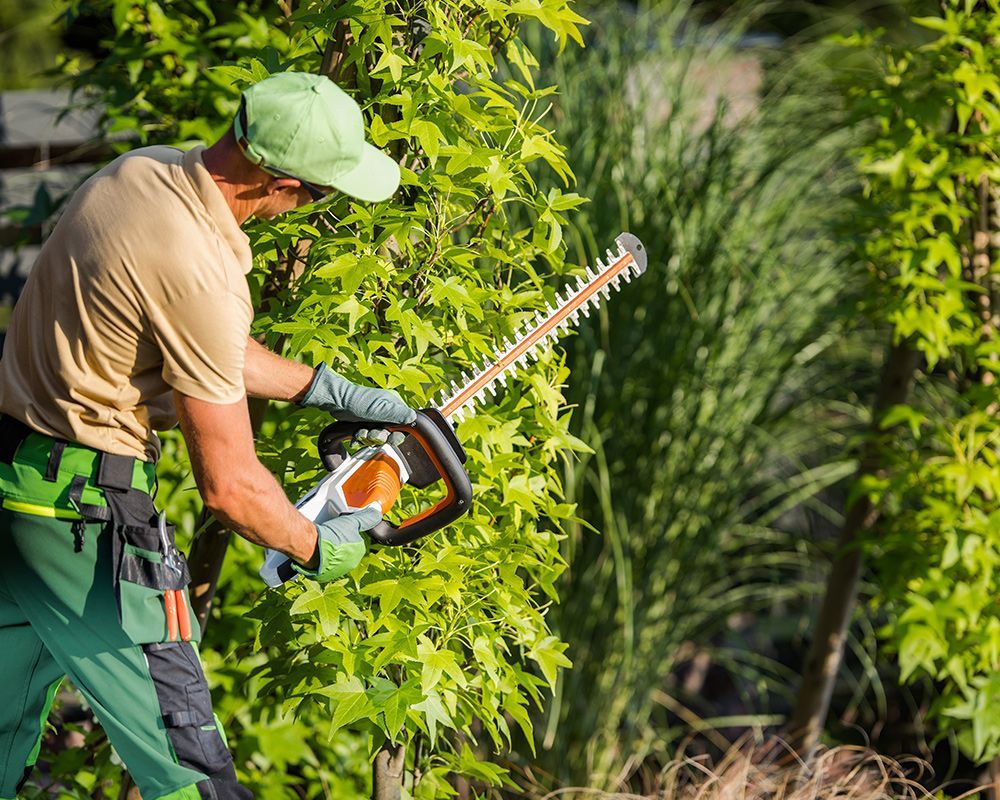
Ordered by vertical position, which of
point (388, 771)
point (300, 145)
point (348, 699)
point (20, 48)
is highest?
point (300, 145)

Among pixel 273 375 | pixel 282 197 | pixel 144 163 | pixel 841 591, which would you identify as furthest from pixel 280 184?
pixel 841 591

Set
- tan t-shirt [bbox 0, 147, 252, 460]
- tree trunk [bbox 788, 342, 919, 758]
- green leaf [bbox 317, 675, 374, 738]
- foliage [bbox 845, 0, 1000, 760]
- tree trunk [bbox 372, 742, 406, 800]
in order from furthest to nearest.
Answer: tree trunk [bbox 788, 342, 919, 758], foliage [bbox 845, 0, 1000, 760], tree trunk [bbox 372, 742, 406, 800], green leaf [bbox 317, 675, 374, 738], tan t-shirt [bbox 0, 147, 252, 460]

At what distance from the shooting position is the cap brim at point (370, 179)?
1.67 meters

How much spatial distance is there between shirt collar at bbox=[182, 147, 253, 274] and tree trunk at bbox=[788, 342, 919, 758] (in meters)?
1.81

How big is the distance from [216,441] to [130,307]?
0.68ft

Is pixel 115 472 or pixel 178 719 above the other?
pixel 115 472

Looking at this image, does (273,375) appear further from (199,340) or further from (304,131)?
(304,131)

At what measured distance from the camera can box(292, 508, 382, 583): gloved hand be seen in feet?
5.59

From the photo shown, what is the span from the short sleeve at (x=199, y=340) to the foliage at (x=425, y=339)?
274 millimetres

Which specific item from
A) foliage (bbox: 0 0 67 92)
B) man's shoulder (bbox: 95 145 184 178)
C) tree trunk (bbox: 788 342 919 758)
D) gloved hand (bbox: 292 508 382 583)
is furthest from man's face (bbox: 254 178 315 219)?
foliage (bbox: 0 0 67 92)

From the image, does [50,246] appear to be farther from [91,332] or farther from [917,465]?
[917,465]

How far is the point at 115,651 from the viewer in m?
1.68

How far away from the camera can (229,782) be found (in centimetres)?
173

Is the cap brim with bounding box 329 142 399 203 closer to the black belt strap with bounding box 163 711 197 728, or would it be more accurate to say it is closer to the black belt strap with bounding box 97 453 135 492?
the black belt strap with bounding box 97 453 135 492
